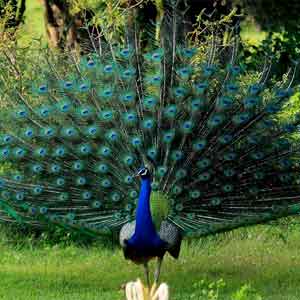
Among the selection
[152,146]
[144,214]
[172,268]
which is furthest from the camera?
[172,268]

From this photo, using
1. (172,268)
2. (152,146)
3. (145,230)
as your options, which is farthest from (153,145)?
(172,268)

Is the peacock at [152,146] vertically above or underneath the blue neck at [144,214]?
above

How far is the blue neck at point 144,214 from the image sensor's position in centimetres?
795

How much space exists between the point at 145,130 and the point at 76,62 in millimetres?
944

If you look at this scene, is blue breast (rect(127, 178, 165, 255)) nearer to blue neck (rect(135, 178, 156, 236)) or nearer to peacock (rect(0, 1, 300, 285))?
blue neck (rect(135, 178, 156, 236))

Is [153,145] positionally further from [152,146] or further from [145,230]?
[145,230]

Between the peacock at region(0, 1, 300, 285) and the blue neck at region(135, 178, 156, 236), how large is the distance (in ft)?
2.25

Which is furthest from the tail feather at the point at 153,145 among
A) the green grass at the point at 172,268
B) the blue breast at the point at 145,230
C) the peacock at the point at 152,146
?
the blue breast at the point at 145,230

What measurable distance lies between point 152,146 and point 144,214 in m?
1.11

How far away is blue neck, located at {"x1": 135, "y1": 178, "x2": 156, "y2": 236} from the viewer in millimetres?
7953

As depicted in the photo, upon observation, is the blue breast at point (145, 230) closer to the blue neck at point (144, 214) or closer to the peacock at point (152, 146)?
the blue neck at point (144, 214)

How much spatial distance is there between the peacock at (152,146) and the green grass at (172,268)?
21.1 inches

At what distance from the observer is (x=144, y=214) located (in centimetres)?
806

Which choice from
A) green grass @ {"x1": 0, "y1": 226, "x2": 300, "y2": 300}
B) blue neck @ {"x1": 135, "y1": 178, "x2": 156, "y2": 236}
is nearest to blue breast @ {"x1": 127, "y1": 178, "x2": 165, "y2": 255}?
blue neck @ {"x1": 135, "y1": 178, "x2": 156, "y2": 236}
